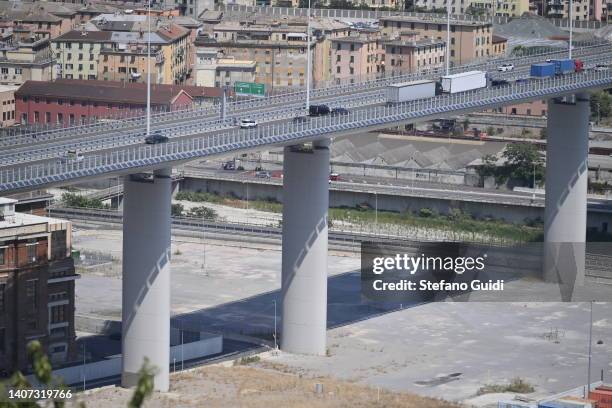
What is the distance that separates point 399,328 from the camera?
92.0 ft

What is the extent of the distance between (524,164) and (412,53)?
12.0 m

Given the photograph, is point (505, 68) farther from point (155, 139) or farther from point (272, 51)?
point (272, 51)

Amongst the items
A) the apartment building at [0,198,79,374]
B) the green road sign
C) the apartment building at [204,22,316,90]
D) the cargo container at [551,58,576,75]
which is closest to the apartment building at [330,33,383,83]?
the apartment building at [204,22,316,90]

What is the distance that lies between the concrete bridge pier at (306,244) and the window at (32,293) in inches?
146

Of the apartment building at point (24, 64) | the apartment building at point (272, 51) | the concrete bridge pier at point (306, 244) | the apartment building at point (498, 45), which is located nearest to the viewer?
the concrete bridge pier at point (306, 244)

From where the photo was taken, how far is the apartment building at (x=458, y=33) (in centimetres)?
5581

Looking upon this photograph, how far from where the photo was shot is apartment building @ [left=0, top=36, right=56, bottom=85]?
51062 millimetres

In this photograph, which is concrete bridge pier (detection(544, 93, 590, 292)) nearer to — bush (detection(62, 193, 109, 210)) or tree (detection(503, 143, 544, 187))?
tree (detection(503, 143, 544, 187))

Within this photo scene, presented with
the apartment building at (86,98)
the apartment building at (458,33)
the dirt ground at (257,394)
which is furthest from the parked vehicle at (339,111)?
the apartment building at (458,33)

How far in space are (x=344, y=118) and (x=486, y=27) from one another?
31.2 meters

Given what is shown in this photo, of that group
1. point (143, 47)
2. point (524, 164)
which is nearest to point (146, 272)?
point (524, 164)

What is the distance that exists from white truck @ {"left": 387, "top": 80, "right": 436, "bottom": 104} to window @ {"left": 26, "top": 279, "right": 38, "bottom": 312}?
6403mm

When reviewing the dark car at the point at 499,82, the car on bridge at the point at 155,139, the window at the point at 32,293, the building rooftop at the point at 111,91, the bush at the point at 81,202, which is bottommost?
the bush at the point at 81,202

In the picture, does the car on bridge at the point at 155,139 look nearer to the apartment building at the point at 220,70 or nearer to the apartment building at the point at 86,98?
the apartment building at the point at 86,98
